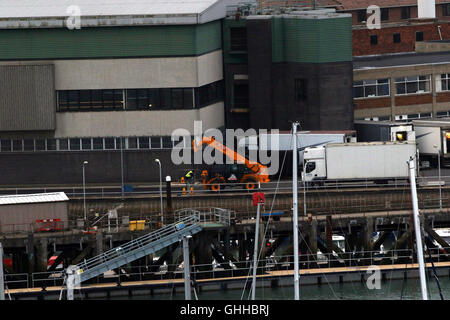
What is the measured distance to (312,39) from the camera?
78812mm

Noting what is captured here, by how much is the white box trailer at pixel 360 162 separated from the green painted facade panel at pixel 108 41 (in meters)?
12.3

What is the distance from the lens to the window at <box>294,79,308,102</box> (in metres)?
79.8

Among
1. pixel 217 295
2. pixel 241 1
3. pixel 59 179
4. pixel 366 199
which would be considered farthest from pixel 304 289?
pixel 241 1

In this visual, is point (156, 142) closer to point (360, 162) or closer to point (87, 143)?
point (87, 143)

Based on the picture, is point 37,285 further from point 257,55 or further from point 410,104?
point 410,104

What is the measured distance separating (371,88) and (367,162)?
22.1 meters

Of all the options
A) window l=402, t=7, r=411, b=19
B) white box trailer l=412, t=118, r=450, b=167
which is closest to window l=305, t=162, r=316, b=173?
white box trailer l=412, t=118, r=450, b=167

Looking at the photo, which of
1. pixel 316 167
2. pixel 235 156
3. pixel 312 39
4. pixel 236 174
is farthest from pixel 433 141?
pixel 236 174

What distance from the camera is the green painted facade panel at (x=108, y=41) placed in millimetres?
76625

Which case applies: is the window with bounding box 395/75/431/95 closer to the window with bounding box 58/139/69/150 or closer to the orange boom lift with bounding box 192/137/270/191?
the orange boom lift with bounding box 192/137/270/191

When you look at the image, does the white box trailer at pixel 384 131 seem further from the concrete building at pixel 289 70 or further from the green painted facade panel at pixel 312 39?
the green painted facade panel at pixel 312 39

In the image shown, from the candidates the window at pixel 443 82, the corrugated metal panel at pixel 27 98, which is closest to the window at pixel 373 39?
the window at pixel 443 82

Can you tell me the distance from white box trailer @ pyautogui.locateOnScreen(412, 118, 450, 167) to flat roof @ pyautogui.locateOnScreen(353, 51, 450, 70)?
16.7 metres

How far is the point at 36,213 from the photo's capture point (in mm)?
61562
